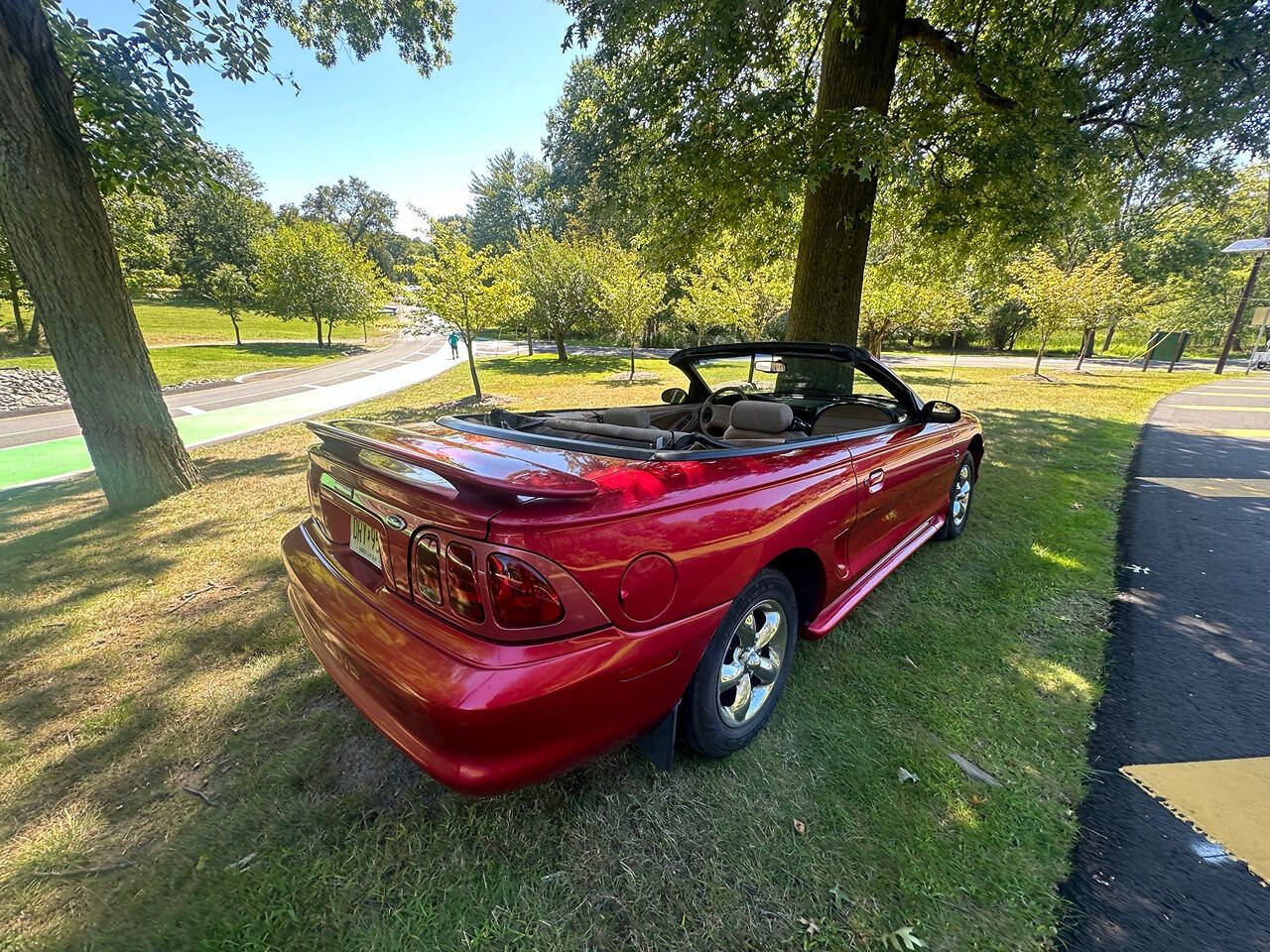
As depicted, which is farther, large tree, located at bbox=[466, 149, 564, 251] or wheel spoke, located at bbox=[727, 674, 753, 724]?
large tree, located at bbox=[466, 149, 564, 251]

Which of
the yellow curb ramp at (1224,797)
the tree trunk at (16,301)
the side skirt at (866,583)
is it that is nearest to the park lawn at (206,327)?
the tree trunk at (16,301)

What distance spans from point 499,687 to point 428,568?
44cm

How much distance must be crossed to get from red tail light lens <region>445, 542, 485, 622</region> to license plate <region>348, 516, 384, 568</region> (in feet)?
1.32

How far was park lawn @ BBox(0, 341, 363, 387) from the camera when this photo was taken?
1681 cm

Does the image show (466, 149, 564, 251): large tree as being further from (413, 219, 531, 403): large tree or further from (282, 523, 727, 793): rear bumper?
(282, 523, 727, 793): rear bumper

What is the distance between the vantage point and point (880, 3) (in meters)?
5.21

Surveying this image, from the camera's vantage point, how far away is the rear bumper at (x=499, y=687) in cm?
132

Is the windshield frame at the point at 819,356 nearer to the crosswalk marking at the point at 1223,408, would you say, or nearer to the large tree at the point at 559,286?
the crosswalk marking at the point at 1223,408

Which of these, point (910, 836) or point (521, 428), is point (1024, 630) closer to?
point (910, 836)

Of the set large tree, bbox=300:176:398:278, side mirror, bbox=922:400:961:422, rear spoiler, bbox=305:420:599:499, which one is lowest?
side mirror, bbox=922:400:961:422

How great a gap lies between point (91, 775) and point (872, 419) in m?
4.05

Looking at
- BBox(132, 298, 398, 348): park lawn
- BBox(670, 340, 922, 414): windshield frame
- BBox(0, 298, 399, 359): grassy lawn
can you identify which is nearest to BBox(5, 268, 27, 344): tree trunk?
BBox(0, 298, 399, 359): grassy lawn

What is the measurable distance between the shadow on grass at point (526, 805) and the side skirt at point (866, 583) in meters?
0.34

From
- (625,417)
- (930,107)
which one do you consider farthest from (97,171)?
(930,107)
